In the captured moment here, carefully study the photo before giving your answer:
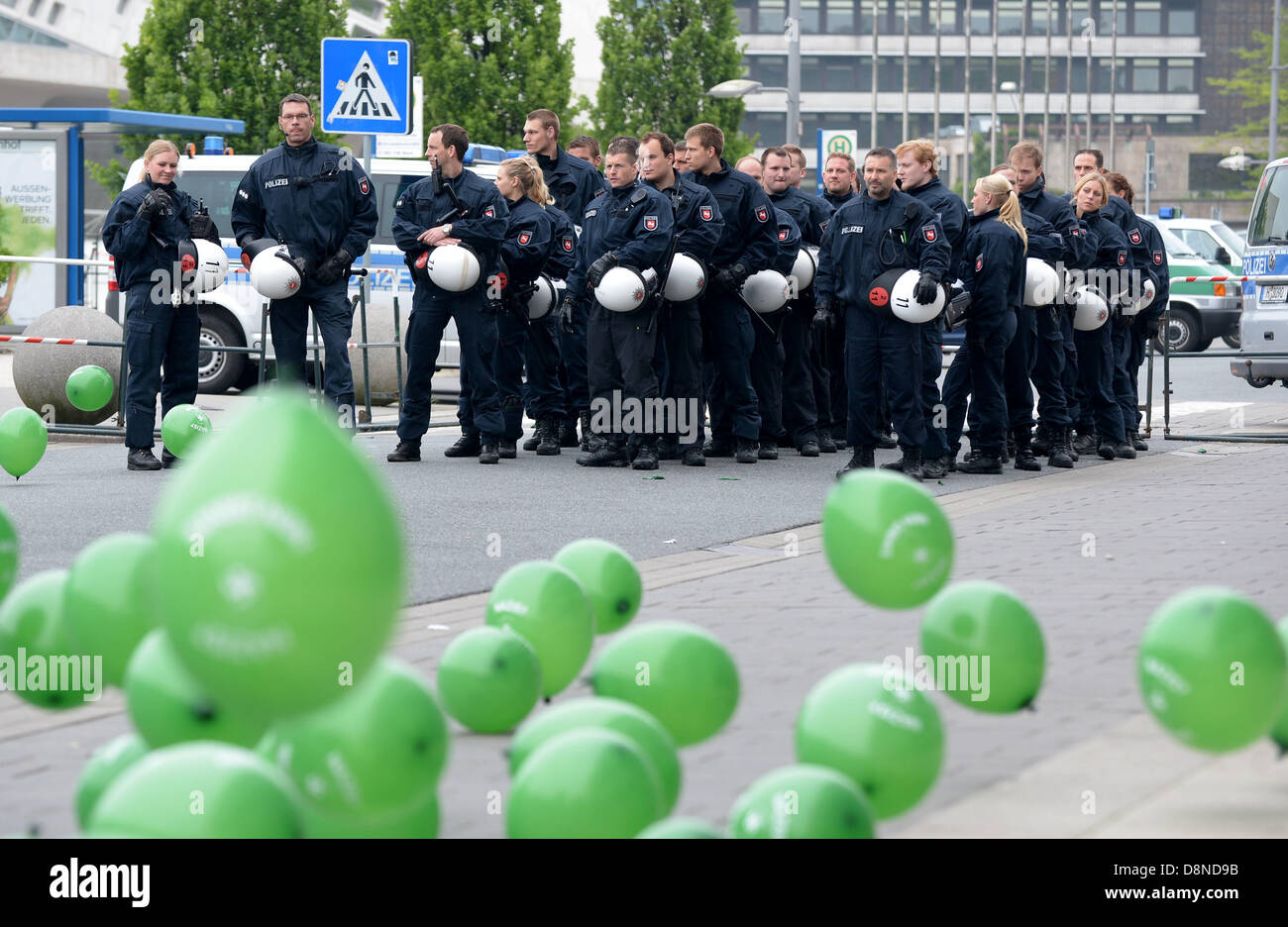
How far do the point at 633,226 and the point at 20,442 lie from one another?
398 centimetres

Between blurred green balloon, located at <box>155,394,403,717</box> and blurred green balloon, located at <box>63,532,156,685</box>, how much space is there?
195 centimetres

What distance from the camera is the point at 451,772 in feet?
15.8

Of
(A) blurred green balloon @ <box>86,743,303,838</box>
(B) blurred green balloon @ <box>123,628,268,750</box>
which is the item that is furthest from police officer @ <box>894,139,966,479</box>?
(A) blurred green balloon @ <box>86,743,303,838</box>

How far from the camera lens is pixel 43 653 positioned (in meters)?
5.33

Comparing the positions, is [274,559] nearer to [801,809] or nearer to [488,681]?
[801,809]

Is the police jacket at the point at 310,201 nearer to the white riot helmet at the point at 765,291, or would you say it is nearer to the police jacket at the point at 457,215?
the police jacket at the point at 457,215

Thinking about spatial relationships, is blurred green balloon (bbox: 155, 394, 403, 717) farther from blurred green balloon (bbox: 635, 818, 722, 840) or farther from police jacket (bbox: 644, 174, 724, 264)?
police jacket (bbox: 644, 174, 724, 264)

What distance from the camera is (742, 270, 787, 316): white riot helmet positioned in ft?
42.2

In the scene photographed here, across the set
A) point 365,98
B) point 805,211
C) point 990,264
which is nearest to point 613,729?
point 990,264

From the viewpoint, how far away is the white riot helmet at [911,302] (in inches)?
439

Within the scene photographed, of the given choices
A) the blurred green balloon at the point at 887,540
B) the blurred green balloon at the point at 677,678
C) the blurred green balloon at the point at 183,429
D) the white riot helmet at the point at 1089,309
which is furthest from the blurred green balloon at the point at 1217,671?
the white riot helmet at the point at 1089,309
